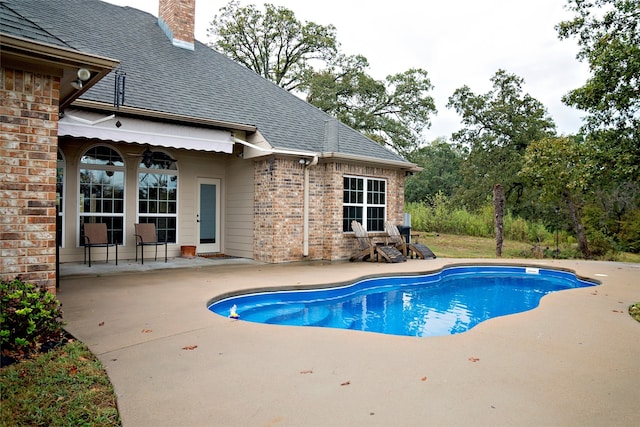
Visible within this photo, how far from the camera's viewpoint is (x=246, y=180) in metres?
11.5

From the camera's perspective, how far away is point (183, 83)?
11078 millimetres

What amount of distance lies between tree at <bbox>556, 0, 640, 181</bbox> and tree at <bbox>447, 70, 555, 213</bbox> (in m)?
8.41

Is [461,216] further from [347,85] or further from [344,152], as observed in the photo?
[344,152]

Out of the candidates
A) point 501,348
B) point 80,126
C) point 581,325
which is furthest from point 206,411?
point 80,126

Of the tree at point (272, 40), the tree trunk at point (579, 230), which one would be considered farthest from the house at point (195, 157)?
the tree at point (272, 40)

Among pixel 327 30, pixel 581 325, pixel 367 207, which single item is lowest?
pixel 581 325

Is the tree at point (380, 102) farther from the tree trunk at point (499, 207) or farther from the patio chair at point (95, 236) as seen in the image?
the patio chair at point (95, 236)

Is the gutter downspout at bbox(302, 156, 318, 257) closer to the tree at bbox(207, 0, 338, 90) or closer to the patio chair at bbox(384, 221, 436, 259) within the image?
the patio chair at bbox(384, 221, 436, 259)

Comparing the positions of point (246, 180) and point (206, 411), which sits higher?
point (246, 180)

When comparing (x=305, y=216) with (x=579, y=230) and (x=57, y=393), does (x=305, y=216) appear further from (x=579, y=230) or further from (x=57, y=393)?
(x=579, y=230)

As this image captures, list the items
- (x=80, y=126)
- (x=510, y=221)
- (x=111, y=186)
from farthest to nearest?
(x=510, y=221), (x=111, y=186), (x=80, y=126)

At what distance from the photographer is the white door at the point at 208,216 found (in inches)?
467

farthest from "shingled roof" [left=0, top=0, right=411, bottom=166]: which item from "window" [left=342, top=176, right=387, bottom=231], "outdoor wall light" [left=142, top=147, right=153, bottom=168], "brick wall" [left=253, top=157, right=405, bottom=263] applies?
"outdoor wall light" [left=142, top=147, right=153, bottom=168]

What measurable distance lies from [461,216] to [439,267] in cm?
1197
